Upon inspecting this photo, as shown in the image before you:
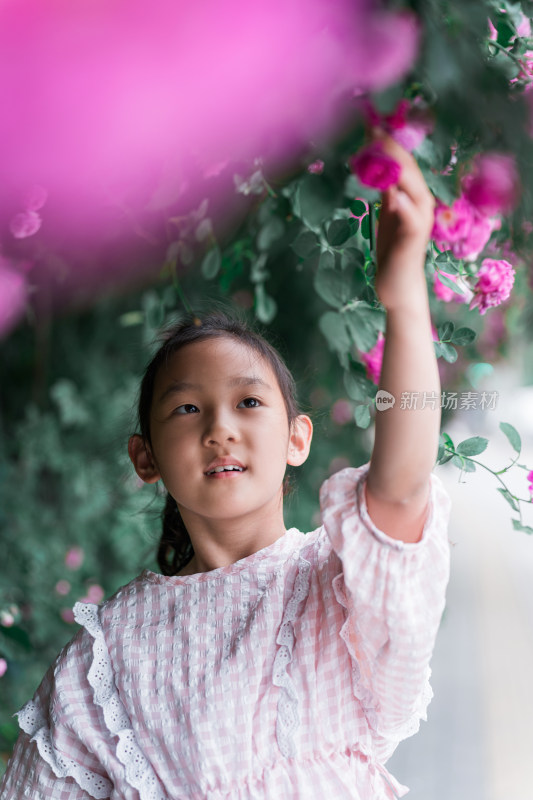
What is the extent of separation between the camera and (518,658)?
55.4 inches

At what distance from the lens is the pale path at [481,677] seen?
1.28 metres

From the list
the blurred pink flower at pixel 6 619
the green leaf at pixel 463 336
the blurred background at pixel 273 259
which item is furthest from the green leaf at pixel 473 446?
the blurred pink flower at pixel 6 619

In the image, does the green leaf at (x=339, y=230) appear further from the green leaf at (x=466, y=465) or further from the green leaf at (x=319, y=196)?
the green leaf at (x=466, y=465)

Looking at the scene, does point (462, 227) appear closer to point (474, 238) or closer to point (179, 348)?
point (474, 238)

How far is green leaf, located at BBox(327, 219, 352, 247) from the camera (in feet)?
3.37

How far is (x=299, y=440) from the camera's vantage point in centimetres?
Answer: 105

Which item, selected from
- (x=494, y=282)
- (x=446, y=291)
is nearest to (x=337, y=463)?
(x=446, y=291)

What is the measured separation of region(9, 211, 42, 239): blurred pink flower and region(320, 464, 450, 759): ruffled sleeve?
0.81m

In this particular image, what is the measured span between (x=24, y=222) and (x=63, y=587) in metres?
1.02

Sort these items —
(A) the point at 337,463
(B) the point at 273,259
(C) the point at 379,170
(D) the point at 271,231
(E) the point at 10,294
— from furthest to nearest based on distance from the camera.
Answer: (A) the point at 337,463
(E) the point at 10,294
(B) the point at 273,259
(D) the point at 271,231
(C) the point at 379,170

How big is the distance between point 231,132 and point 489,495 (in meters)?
0.57

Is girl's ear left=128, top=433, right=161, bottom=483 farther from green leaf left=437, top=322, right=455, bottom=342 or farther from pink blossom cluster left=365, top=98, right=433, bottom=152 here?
pink blossom cluster left=365, top=98, right=433, bottom=152

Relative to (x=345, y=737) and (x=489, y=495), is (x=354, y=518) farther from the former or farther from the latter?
(x=489, y=495)

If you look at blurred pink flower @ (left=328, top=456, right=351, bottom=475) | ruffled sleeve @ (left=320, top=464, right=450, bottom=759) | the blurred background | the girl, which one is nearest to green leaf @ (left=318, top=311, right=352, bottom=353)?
the blurred background
